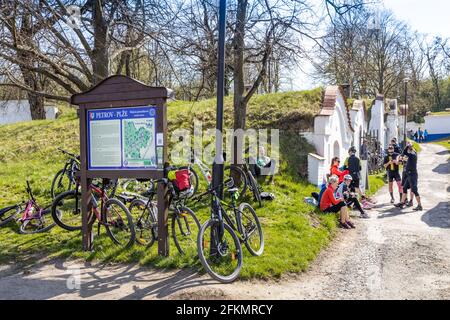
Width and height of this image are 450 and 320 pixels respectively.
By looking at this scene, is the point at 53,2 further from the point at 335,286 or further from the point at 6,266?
the point at 335,286

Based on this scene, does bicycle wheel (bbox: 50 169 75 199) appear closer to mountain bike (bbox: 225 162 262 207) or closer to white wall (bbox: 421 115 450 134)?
mountain bike (bbox: 225 162 262 207)

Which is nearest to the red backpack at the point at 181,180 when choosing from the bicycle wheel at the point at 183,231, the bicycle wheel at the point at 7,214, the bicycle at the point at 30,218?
the bicycle wheel at the point at 183,231

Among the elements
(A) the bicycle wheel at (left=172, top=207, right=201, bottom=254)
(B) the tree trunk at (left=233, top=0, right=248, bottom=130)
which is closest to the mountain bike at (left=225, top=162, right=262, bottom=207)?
(B) the tree trunk at (left=233, top=0, right=248, bottom=130)

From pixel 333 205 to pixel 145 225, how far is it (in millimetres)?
4525

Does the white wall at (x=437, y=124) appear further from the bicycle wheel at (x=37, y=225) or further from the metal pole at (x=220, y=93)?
the bicycle wheel at (x=37, y=225)

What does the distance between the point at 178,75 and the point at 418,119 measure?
53.4m

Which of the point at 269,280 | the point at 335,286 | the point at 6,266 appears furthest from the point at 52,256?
the point at 335,286

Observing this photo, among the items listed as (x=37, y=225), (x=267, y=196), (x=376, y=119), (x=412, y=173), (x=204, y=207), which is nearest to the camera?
(x=37, y=225)

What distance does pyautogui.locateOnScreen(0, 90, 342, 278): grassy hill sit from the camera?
21.1 ft

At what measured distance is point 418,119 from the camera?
185 feet

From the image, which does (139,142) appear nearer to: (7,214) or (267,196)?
(7,214)

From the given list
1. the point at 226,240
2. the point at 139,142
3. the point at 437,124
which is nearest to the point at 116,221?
the point at 139,142

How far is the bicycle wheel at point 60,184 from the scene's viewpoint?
995cm

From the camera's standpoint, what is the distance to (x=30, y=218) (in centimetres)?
787
